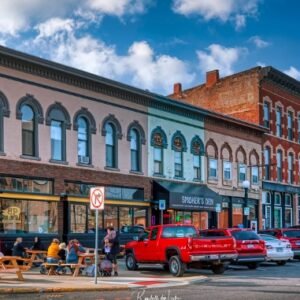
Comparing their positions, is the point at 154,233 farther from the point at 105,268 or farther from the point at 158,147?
the point at 158,147

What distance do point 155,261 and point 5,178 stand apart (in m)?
8.49

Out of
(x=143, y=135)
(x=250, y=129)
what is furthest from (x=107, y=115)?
(x=250, y=129)

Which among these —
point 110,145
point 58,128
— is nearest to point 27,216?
point 58,128

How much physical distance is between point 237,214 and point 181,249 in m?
22.0

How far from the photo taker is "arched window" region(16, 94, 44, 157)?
27.2 meters

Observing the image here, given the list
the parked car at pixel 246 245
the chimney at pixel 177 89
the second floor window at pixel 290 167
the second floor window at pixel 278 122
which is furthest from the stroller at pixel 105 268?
the chimney at pixel 177 89

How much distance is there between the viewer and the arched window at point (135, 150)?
33281mm

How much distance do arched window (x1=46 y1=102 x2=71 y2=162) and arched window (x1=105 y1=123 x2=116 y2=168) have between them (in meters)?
2.98

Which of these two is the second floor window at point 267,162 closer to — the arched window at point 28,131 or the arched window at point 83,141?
the arched window at point 83,141

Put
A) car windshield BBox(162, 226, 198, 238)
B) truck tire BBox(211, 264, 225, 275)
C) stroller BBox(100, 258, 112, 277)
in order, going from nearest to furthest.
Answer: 1. stroller BBox(100, 258, 112, 277)
2. car windshield BBox(162, 226, 198, 238)
3. truck tire BBox(211, 264, 225, 275)

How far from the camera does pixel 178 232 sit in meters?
21.4

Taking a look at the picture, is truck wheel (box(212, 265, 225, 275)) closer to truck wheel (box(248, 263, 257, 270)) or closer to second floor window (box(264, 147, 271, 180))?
truck wheel (box(248, 263, 257, 270))

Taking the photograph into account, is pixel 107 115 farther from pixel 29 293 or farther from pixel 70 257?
pixel 29 293

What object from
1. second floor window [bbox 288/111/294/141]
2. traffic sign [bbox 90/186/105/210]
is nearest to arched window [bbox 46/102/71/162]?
traffic sign [bbox 90/186/105/210]
